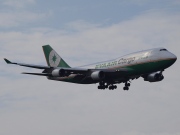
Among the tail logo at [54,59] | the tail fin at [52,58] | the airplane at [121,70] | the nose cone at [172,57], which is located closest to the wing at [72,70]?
the airplane at [121,70]

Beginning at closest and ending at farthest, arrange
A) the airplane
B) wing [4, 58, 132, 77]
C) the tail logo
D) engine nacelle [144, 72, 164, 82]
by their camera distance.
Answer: the airplane
wing [4, 58, 132, 77]
engine nacelle [144, 72, 164, 82]
the tail logo

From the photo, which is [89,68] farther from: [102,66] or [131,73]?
[131,73]

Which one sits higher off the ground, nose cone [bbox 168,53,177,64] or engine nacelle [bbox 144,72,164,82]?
nose cone [bbox 168,53,177,64]

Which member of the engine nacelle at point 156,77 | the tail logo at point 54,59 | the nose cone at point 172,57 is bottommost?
the engine nacelle at point 156,77

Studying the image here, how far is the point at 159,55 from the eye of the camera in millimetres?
91562

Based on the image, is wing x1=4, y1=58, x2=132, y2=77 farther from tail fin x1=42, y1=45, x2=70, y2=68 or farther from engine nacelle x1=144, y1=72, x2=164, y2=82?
tail fin x1=42, y1=45, x2=70, y2=68

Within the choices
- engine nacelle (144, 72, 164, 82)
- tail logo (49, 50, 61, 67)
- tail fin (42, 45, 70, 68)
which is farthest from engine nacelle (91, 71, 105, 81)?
tail logo (49, 50, 61, 67)

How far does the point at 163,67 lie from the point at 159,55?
2.07m

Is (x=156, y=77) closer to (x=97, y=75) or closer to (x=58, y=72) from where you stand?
(x=97, y=75)

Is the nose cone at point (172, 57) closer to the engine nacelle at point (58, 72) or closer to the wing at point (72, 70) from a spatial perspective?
the wing at point (72, 70)

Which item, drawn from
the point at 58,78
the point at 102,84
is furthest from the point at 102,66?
the point at 58,78

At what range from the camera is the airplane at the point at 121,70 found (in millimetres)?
91312

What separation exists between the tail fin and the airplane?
6700 millimetres

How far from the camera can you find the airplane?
300 ft
